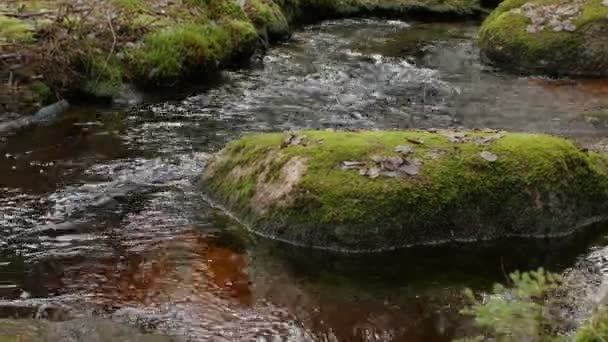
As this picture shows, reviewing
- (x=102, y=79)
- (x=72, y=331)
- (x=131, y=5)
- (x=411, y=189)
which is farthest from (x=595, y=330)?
(x=131, y=5)

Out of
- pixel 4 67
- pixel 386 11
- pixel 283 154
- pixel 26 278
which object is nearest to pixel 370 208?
pixel 283 154

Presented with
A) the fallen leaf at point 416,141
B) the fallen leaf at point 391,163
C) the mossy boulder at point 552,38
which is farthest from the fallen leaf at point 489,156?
the mossy boulder at point 552,38

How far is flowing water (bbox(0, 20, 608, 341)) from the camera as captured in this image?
5426 millimetres

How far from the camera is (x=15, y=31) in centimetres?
1116

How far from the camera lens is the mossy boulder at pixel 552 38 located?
13.6 metres

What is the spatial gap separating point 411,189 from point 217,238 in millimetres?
1774

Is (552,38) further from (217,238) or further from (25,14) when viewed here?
(217,238)

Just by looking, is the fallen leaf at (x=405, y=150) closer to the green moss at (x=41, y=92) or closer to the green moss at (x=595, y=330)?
the green moss at (x=595, y=330)

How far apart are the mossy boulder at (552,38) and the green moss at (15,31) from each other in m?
8.36

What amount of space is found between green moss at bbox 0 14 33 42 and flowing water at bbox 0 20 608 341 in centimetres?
148

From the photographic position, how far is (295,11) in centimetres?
1834

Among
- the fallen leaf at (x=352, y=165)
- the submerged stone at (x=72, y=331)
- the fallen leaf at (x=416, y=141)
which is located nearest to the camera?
the submerged stone at (x=72, y=331)

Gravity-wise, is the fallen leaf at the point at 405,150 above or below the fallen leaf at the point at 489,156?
above

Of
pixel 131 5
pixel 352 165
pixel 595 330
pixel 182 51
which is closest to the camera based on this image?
pixel 595 330
